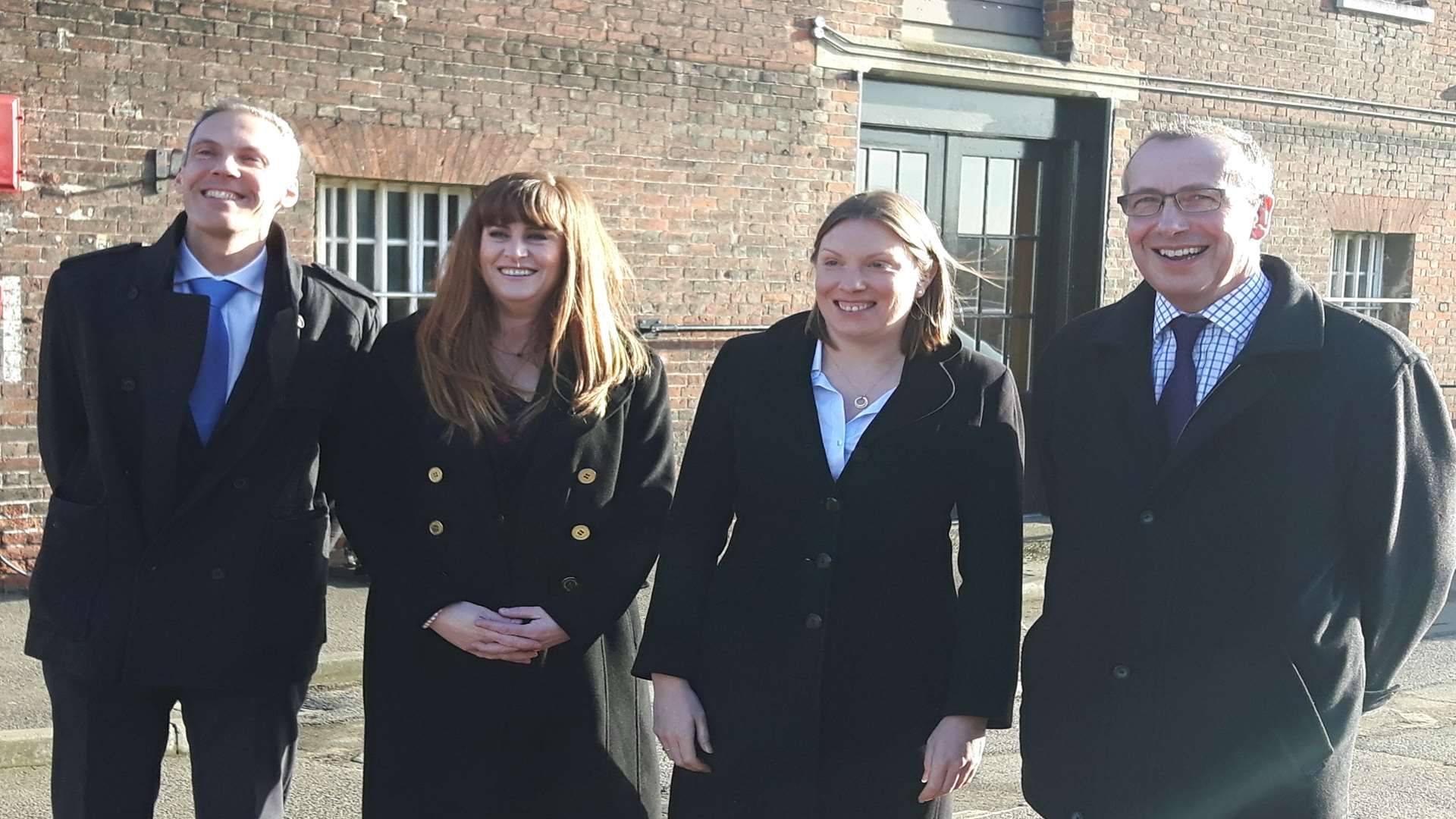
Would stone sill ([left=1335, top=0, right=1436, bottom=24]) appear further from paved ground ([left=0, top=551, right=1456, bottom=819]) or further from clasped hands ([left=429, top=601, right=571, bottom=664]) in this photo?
clasped hands ([left=429, top=601, right=571, bottom=664])

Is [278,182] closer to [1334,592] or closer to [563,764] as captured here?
[563,764]

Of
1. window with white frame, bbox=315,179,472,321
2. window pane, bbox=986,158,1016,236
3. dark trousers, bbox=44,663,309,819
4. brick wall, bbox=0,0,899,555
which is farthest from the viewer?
window pane, bbox=986,158,1016,236

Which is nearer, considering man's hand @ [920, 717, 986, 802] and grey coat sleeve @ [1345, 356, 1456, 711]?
grey coat sleeve @ [1345, 356, 1456, 711]

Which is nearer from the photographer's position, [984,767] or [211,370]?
[211,370]

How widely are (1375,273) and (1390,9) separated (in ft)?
7.29

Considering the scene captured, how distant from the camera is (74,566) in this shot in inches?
127

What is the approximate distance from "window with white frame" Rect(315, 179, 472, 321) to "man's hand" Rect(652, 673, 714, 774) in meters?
5.79

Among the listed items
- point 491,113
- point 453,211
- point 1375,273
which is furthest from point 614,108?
point 1375,273

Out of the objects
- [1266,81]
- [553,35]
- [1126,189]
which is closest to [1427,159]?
[1266,81]

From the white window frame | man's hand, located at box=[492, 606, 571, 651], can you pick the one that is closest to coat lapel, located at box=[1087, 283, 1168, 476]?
man's hand, located at box=[492, 606, 571, 651]

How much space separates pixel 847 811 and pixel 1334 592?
1046mm

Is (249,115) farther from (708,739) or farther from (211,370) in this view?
(708,739)

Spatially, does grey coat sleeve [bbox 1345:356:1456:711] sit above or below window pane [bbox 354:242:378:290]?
below

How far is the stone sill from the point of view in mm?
11898
